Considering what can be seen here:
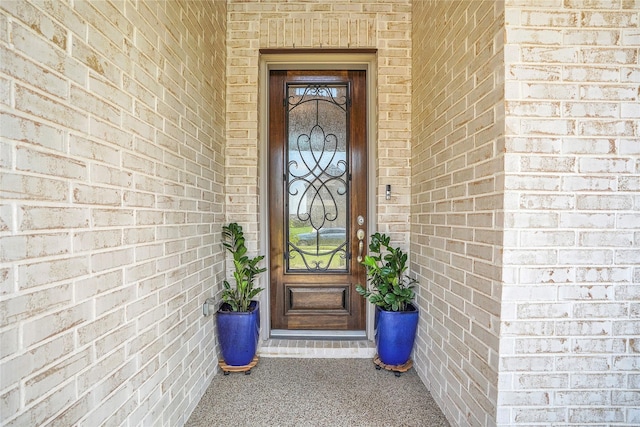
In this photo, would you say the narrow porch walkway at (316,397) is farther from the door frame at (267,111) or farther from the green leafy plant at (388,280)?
the green leafy plant at (388,280)

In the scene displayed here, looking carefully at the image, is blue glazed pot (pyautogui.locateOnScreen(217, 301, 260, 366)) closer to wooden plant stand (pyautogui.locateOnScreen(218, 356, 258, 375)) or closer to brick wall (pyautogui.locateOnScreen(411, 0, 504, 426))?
wooden plant stand (pyautogui.locateOnScreen(218, 356, 258, 375))

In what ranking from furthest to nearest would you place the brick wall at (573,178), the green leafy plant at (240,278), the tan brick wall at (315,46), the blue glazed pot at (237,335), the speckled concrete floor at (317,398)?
the tan brick wall at (315,46) → the green leafy plant at (240,278) → the blue glazed pot at (237,335) → the speckled concrete floor at (317,398) → the brick wall at (573,178)

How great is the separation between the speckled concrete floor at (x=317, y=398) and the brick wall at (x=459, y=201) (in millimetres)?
175

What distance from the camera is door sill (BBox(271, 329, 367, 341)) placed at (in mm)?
2590

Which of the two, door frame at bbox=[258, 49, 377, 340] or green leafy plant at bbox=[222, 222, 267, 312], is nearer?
green leafy plant at bbox=[222, 222, 267, 312]

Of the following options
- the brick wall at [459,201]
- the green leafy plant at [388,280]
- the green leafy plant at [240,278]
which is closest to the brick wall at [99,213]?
the green leafy plant at [240,278]

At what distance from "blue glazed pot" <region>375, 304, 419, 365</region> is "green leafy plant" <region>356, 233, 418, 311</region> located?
2.8 inches

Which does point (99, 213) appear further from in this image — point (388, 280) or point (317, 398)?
point (388, 280)

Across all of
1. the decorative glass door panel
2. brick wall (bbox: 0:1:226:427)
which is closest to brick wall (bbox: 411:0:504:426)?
the decorative glass door panel

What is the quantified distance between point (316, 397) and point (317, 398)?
1 centimetres

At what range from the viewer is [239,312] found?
6.98ft

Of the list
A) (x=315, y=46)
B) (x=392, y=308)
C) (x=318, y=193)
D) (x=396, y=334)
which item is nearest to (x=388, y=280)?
(x=392, y=308)

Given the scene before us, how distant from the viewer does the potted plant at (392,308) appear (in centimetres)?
212

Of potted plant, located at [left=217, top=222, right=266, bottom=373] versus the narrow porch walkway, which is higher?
potted plant, located at [left=217, top=222, right=266, bottom=373]
